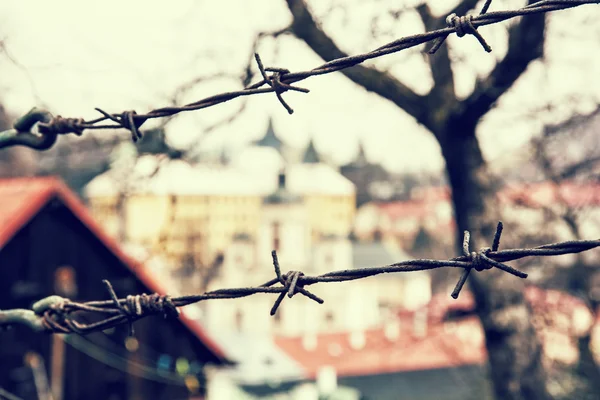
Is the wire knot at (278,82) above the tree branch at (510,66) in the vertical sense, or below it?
below

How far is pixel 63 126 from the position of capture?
6.30ft

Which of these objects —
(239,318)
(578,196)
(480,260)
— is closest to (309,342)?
(239,318)

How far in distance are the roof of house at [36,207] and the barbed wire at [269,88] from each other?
623cm

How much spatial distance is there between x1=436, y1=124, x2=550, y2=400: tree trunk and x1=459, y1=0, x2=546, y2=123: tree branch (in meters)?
0.21

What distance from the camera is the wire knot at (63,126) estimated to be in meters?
1.91

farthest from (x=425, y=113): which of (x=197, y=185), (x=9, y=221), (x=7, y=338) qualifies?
(x=197, y=185)

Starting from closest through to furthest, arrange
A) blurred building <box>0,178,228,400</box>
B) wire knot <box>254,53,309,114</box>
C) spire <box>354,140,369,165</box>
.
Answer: wire knot <box>254,53,309,114</box> → blurred building <box>0,178,228,400</box> → spire <box>354,140,369,165</box>

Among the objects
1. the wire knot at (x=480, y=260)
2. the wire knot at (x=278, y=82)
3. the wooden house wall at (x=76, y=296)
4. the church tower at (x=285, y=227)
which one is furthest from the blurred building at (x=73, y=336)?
the church tower at (x=285, y=227)

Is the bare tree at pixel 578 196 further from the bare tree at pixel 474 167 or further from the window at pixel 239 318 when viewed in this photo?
the window at pixel 239 318

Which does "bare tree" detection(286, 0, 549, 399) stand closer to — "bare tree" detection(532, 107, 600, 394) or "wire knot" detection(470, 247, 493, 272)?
"bare tree" detection(532, 107, 600, 394)

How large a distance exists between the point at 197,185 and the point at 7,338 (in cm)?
5751

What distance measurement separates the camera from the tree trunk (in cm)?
483

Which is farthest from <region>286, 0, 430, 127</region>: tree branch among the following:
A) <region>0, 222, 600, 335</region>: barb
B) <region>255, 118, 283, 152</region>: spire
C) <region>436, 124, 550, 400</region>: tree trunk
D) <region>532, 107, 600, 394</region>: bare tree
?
<region>255, 118, 283, 152</region>: spire

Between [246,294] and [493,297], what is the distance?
3594 mm
